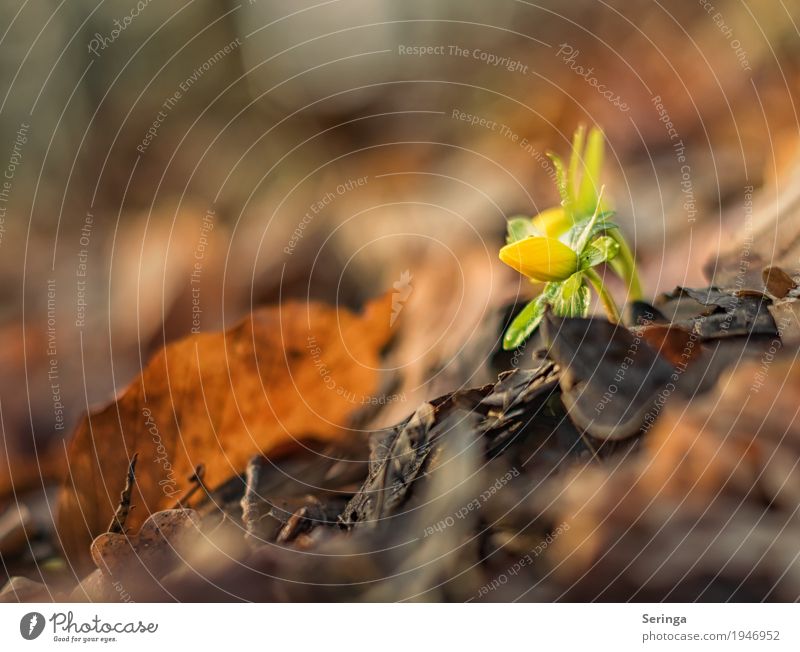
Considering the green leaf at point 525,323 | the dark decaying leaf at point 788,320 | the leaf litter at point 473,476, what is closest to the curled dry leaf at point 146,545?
the leaf litter at point 473,476

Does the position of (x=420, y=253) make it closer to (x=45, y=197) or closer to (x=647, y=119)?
(x=647, y=119)

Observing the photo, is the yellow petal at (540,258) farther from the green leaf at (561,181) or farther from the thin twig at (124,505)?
the thin twig at (124,505)

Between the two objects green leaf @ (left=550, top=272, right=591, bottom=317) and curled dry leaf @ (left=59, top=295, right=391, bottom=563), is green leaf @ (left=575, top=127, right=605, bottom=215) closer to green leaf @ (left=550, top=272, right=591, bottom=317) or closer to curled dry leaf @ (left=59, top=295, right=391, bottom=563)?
green leaf @ (left=550, top=272, right=591, bottom=317)

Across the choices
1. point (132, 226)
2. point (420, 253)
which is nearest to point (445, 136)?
point (420, 253)

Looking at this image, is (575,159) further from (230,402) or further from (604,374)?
(230,402)

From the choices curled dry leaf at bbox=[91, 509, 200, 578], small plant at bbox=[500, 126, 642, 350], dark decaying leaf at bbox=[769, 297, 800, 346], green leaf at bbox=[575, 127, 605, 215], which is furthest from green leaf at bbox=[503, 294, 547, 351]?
curled dry leaf at bbox=[91, 509, 200, 578]

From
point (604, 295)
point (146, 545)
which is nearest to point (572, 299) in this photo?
point (604, 295)
